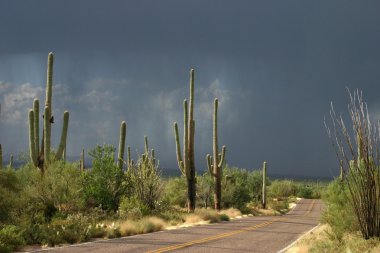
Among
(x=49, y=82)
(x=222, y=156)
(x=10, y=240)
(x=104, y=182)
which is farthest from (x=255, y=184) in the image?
(x=10, y=240)

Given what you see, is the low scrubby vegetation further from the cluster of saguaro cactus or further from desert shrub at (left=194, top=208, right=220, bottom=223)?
the cluster of saguaro cactus

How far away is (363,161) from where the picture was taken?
1362 cm

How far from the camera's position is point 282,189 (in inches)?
3472

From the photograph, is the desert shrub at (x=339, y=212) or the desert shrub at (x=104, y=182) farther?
the desert shrub at (x=104, y=182)

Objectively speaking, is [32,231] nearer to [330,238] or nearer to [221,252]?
[221,252]

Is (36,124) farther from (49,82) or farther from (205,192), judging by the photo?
(205,192)

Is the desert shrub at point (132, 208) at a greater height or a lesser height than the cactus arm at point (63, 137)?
lesser

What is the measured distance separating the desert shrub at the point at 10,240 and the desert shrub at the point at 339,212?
9734 mm

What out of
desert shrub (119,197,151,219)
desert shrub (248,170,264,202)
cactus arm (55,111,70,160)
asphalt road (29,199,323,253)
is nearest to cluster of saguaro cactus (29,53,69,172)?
cactus arm (55,111,70,160)

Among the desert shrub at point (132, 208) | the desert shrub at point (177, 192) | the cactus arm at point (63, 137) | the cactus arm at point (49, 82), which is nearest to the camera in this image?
the desert shrub at point (132, 208)

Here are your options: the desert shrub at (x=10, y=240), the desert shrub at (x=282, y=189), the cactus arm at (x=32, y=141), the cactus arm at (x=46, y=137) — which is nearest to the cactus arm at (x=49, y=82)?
the cactus arm at (x=46, y=137)

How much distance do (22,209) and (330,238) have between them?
14.1 metres

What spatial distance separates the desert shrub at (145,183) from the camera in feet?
98.9

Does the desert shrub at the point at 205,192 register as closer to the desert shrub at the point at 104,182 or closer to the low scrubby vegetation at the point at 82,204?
the low scrubby vegetation at the point at 82,204
